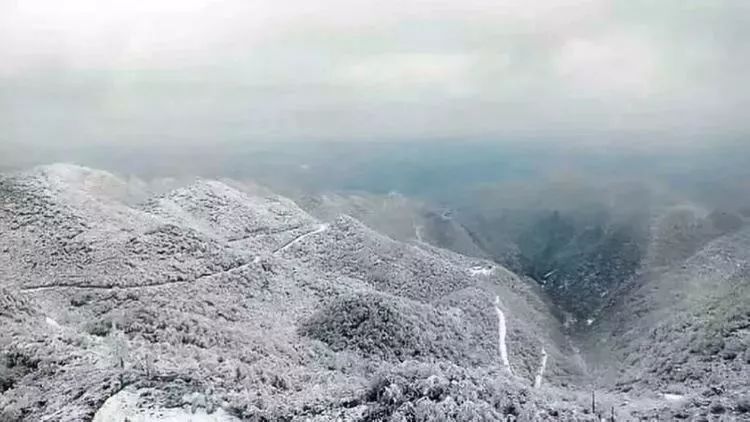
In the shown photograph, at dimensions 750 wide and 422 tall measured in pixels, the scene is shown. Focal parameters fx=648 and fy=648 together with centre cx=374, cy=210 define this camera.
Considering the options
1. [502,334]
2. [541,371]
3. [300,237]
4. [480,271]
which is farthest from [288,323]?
[480,271]

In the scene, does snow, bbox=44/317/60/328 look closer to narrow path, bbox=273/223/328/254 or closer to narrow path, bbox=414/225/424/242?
narrow path, bbox=273/223/328/254

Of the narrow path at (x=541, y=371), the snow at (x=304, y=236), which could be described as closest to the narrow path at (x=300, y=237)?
the snow at (x=304, y=236)

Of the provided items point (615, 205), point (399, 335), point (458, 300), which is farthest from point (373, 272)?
point (615, 205)

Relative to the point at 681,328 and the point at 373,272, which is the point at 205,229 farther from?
the point at 681,328

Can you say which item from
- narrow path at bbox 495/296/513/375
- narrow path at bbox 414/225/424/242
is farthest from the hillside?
narrow path at bbox 414/225/424/242

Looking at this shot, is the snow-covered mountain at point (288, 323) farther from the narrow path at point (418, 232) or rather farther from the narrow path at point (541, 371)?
the narrow path at point (418, 232)
